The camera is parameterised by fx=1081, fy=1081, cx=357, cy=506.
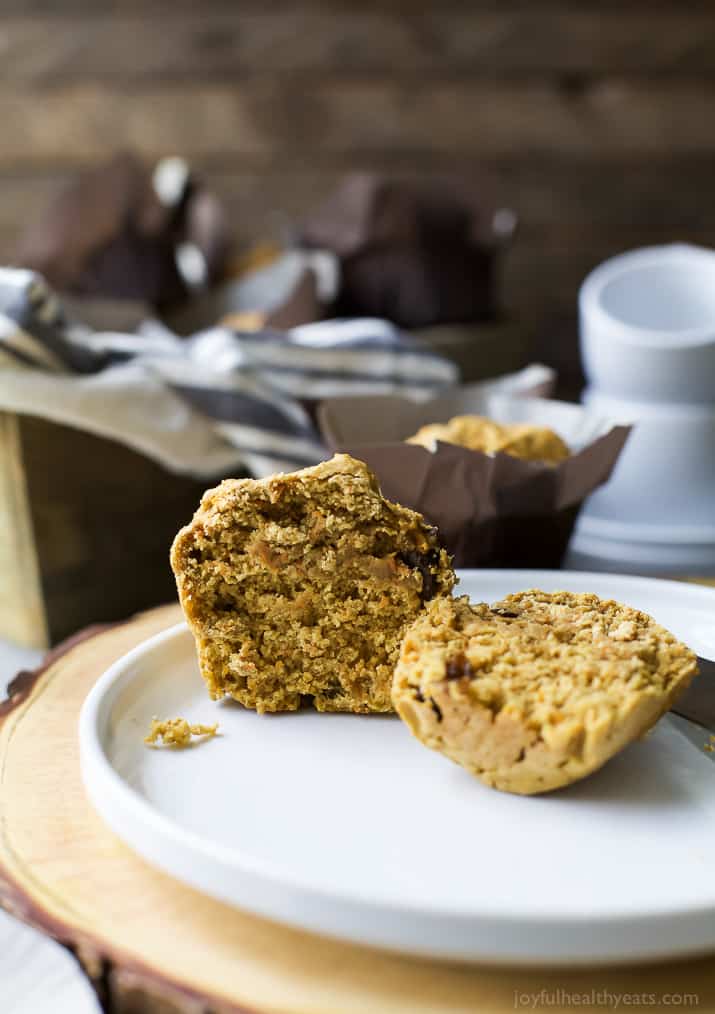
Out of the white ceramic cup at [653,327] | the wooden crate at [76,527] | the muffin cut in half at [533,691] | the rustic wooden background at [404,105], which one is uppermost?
the rustic wooden background at [404,105]

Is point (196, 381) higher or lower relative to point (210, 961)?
higher

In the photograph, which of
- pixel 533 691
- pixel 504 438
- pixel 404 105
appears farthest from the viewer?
pixel 404 105

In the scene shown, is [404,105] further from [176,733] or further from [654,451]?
[176,733]

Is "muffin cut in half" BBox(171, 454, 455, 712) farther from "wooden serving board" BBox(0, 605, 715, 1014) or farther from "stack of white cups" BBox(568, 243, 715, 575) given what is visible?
"stack of white cups" BBox(568, 243, 715, 575)

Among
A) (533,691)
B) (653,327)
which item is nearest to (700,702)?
(533,691)

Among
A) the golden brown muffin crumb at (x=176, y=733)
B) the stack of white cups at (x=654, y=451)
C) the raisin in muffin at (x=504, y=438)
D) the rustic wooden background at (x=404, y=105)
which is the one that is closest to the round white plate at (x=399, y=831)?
the golden brown muffin crumb at (x=176, y=733)

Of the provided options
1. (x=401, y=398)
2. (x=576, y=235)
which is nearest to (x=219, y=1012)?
(x=401, y=398)

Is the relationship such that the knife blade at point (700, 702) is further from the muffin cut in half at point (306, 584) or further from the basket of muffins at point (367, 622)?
the muffin cut in half at point (306, 584)
